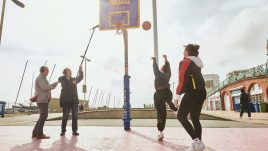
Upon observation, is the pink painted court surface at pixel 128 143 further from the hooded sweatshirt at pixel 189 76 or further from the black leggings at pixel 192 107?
the hooded sweatshirt at pixel 189 76

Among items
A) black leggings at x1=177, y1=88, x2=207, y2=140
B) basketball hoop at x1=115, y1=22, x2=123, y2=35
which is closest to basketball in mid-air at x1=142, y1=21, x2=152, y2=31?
basketball hoop at x1=115, y1=22, x2=123, y2=35

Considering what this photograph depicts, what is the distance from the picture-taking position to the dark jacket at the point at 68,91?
678cm

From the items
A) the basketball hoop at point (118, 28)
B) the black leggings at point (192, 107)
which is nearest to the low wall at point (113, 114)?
the basketball hoop at point (118, 28)

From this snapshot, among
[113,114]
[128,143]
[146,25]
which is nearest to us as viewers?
[128,143]

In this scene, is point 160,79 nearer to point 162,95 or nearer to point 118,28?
point 162,95

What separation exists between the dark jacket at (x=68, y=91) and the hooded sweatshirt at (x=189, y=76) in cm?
358

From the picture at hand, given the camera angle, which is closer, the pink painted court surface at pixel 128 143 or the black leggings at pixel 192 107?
the black leggings at pixel 192 107

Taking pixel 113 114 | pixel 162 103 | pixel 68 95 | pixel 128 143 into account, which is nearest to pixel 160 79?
pixel 162 103

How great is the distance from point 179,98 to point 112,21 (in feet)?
19.5

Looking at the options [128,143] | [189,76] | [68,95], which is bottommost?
[128,143]

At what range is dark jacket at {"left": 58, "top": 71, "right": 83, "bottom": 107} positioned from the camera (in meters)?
6.78

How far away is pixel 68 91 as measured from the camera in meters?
6.86

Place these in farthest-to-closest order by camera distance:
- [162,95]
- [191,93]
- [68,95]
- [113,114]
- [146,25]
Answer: [113,114]
[146,25]
[68,95]
[162,95]
[191,93]

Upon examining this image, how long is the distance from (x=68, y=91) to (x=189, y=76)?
12.5 feet
